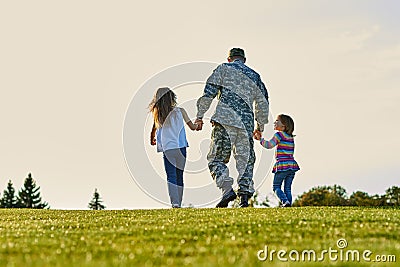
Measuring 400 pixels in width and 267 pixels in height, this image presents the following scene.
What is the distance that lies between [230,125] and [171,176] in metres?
1.88

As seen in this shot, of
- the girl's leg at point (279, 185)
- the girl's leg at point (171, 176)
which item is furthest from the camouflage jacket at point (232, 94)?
the girl's leg at point (279, 185)

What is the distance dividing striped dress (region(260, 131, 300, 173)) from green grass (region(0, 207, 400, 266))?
540cm

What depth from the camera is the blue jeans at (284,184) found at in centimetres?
1535

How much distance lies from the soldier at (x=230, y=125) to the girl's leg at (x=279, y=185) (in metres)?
1.25

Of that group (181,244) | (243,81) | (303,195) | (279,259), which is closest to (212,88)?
(243,81)

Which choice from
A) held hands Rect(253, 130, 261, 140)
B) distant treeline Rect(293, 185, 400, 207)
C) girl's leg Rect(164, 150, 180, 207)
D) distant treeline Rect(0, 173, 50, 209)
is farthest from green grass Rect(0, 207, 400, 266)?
distant treeline Rect(0, 173, 50, 209)

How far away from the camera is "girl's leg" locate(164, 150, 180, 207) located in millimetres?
14445

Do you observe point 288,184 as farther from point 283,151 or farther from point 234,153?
point 234,153

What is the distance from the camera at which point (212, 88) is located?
1432 centimetres

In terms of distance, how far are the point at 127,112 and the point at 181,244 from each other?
27.4 feet

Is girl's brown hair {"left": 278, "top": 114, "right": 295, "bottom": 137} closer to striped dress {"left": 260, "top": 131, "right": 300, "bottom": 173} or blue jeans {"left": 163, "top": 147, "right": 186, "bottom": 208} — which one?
striped dress {"left": 260, "top": 131, "right": 300, "bottom": 173}

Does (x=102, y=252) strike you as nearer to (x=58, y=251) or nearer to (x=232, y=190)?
(x=58, y=251)

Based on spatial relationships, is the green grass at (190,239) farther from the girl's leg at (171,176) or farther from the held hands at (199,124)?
the held hands at (199,124)

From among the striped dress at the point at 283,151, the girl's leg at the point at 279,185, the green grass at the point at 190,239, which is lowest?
the green grass at the point at 190,239
